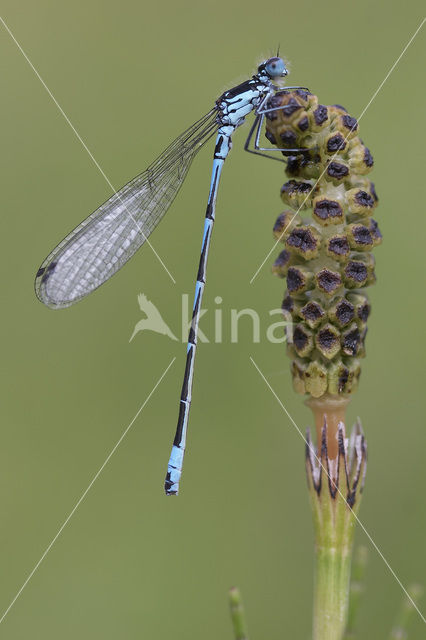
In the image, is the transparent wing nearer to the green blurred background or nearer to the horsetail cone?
the green blurred background

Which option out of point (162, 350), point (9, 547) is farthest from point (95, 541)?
point (162, 350)

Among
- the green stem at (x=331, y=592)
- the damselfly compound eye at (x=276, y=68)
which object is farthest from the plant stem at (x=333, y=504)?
the damselfly compound eye at (x=276, y=68)

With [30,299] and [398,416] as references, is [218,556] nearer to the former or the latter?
[398,416]

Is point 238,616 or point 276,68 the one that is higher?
point 276,68

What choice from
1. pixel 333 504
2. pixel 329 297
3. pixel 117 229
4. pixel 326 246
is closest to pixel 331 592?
pixel 333 504

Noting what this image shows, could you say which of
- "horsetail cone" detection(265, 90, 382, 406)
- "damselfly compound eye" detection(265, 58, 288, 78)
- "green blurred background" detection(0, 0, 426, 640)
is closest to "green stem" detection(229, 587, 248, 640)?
"horsetail cone" detection(265, 90, 382, 406)

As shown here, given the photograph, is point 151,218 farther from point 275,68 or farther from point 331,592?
point 331,592
